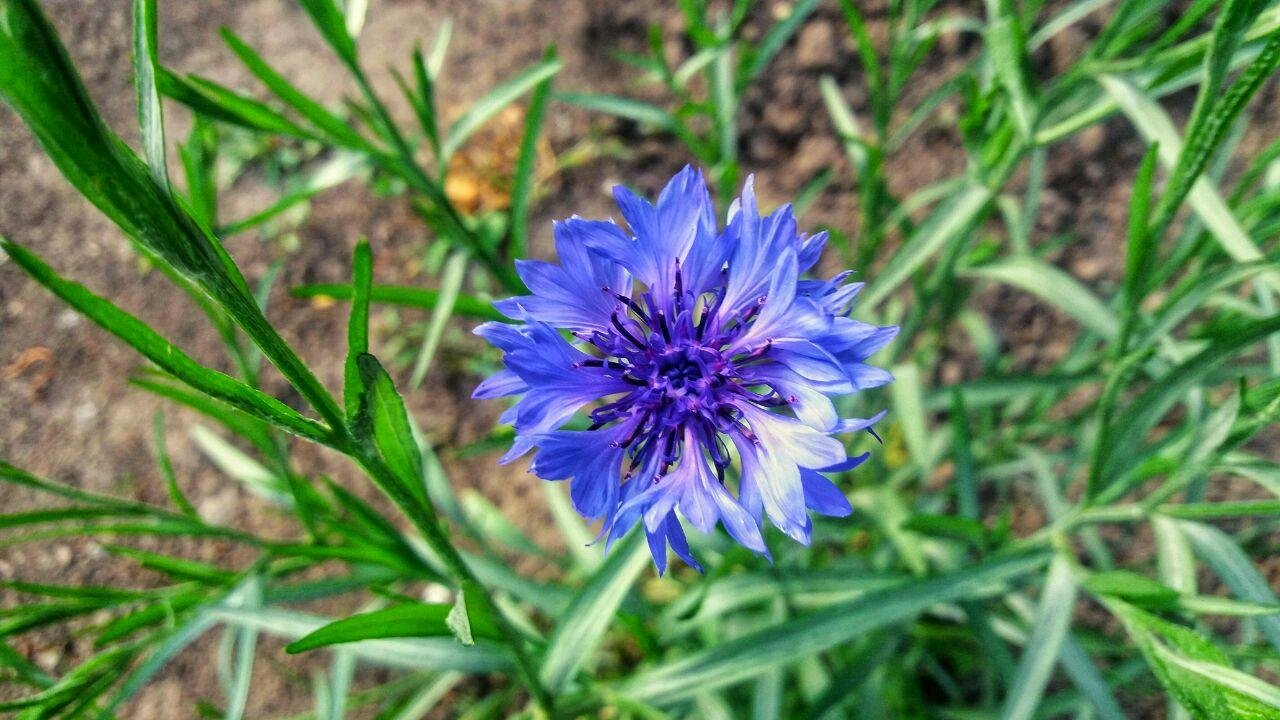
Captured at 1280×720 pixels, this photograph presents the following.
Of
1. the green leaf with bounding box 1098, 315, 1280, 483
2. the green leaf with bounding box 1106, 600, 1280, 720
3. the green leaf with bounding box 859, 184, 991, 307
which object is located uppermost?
the green leaf with bounding box 859, 184, 991, 307

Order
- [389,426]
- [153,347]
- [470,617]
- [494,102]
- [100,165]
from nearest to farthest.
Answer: [100,165]
[153,347]
[389,426]
[470,617]
[494,102]

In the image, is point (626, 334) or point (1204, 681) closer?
point (1204, 681)

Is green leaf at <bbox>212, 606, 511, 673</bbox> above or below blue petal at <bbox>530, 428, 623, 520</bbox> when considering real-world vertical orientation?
below

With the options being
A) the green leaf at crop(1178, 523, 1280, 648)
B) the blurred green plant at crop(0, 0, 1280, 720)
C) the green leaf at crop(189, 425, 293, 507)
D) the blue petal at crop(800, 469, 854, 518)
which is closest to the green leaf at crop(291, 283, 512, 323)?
the blurred green plant at crop(0, 0, 1280, 720)

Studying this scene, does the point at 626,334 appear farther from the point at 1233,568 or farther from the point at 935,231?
the point at 1233,568

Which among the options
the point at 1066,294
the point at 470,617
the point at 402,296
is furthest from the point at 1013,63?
the point at 470,617

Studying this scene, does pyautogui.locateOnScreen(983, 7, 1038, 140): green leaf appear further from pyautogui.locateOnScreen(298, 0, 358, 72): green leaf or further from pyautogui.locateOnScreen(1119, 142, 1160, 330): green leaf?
pyautogui.locateOnScreen(298, 0, 358, 72): green leaf

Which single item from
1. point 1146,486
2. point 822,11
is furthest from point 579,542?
point 822,11
